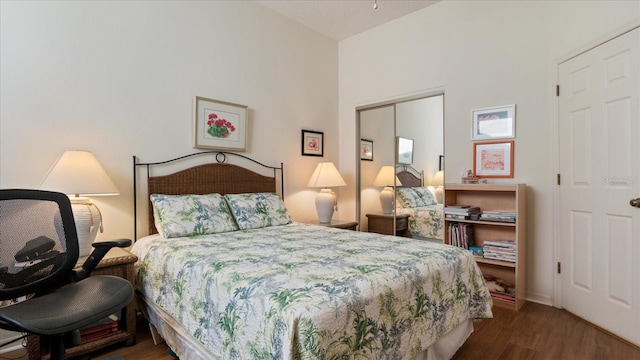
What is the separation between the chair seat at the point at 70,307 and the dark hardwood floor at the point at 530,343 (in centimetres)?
71

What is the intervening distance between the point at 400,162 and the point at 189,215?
2.42m

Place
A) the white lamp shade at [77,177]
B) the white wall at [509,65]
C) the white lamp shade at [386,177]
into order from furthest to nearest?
the white lamp shade at [386,177], the white wall at [509,65], the white lamp shade at [77,177]

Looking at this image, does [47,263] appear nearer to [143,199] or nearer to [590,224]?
[143,199]

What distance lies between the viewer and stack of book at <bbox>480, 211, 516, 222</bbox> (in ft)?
9.09

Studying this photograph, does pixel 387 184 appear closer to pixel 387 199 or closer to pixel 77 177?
pixel 387 199

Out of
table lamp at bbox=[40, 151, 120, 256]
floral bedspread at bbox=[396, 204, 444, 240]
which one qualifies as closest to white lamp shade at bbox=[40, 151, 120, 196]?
table lamp at bbox=[40, 151, 120, 256]

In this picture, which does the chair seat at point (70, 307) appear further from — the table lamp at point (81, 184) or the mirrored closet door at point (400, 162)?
the mirrored closet door at point (400, 162)

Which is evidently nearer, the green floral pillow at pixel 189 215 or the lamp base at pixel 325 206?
the green floral pillow at pixel 189 215

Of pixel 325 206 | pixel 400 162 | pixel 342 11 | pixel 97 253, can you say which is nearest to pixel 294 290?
pixel 97 253

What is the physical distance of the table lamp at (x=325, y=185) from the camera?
3.67 meters

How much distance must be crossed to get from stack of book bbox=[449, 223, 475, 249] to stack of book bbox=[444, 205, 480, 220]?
106 millimetres

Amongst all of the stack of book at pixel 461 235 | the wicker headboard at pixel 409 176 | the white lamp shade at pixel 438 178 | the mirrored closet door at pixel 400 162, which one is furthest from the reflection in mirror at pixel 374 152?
the stack of book at pixel 461 235

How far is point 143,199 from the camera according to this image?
273 centimetres

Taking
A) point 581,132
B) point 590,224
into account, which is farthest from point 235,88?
point 590,224
